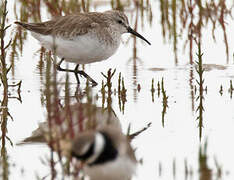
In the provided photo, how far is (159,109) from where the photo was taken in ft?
25.6

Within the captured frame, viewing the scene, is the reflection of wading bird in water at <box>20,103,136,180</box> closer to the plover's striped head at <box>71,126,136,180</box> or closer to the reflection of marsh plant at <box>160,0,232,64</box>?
the plover's striped head at <box>71,126,136,180</box>

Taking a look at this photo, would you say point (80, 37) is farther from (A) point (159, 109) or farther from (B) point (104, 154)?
(B) point (104, 154)

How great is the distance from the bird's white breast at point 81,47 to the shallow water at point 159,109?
1.41 feet

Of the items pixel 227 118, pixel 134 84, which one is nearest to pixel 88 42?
pixel 134 84

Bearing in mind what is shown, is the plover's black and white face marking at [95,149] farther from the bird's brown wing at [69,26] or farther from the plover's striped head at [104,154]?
the bird's brown wing at [69,26]

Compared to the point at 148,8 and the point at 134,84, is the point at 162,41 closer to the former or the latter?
the point at 148,8

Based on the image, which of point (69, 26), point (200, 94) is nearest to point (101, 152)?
point (200, 94)

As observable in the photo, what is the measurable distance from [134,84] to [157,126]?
2129 mm

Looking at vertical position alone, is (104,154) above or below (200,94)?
below

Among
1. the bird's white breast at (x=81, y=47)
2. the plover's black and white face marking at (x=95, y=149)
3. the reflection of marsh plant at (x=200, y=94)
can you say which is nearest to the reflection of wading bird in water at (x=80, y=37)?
the bird's white breast at (x=81, y=47)

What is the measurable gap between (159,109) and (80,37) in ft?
5.11

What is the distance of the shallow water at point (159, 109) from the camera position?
5.66 metres

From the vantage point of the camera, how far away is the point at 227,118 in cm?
731

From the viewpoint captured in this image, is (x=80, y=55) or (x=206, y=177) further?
(x=80, y=55)
